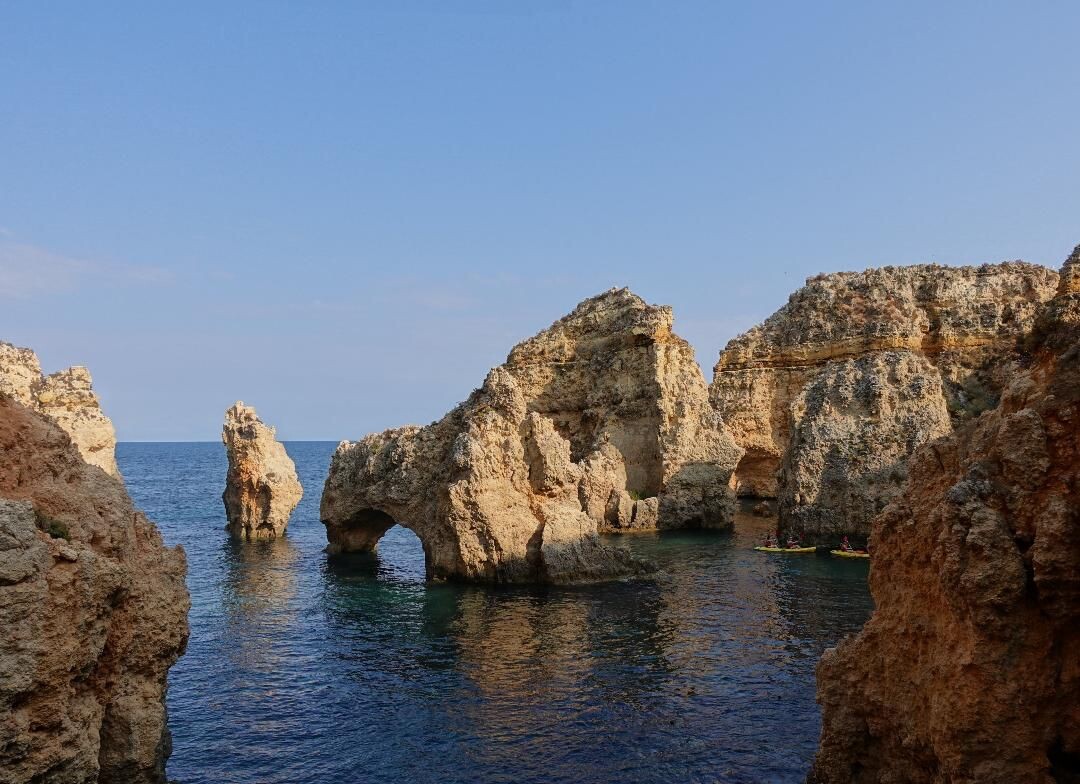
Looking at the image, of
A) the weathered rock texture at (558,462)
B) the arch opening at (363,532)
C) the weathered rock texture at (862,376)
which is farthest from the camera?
the arch opening at (363,532)

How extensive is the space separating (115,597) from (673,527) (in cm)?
4933

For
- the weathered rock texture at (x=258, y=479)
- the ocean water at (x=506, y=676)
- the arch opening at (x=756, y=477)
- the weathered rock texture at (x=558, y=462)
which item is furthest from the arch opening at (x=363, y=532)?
the arch opening at (x=756, y=477)

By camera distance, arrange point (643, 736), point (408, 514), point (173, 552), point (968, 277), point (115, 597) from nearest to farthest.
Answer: point (115, 597) → point (173, 552) → point (643, 736) → point (408, 514) → point (968, 277)

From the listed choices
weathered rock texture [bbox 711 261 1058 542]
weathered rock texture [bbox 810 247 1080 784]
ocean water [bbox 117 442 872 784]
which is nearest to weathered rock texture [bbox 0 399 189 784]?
ocean water [bbox 117 442 872 784]

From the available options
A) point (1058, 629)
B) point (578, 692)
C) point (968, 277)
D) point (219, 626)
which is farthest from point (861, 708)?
point (968, 277)

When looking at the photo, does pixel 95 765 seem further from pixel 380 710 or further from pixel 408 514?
pixel 408 514

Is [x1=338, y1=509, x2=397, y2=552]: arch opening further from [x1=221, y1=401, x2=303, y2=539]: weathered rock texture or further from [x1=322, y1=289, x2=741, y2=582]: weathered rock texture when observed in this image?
[x1=221, y1=401, x2=303, y2=539]: weathered rock texture

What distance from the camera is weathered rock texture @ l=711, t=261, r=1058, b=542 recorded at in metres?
47.3

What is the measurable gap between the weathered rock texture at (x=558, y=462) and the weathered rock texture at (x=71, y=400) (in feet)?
52.6

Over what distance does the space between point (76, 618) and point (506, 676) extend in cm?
1492

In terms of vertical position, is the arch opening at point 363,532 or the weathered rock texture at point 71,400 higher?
the weathered rock texture at point 71,400

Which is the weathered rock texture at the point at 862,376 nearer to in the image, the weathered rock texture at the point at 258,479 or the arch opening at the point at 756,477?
the arch opening at the point at 756,477

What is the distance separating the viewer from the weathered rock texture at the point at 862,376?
47.3 metres

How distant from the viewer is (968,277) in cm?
6181
